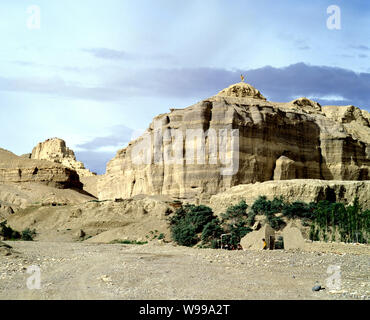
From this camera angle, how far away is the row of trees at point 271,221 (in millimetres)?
36875

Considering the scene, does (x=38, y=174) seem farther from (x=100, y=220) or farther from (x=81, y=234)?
(x=81, y=234)

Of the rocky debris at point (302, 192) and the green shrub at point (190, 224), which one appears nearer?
the green shrub at point (190, 224)

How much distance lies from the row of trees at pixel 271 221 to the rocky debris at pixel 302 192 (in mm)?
2164

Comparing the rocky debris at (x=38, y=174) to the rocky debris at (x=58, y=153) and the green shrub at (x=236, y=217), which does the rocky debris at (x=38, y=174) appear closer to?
the green shrub at (x=236, y=217)

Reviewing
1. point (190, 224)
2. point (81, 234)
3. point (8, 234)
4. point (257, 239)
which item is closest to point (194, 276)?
point (257, 239)

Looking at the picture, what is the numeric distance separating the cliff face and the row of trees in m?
13.9

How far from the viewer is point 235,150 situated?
202ft

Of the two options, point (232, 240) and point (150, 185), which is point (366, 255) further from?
point (150, 185)

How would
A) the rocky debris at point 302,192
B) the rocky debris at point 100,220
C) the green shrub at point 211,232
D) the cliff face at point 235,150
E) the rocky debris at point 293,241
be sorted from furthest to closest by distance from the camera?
1. the cliff face at point 235,150
2. the rocky debris at point 302,192
3. the rocky debris at point 100,220
4. the green shrub at point 211,232
5. the rocky debris at point 293,241

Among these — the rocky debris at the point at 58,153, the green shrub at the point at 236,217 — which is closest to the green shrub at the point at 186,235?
the green shrub at the point at 236,217

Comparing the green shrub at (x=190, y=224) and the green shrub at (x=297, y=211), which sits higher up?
the green shrub at (x=297, y=211)

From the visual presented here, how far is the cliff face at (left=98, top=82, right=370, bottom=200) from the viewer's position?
62062mm

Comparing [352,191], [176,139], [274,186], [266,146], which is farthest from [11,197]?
[352,191]
